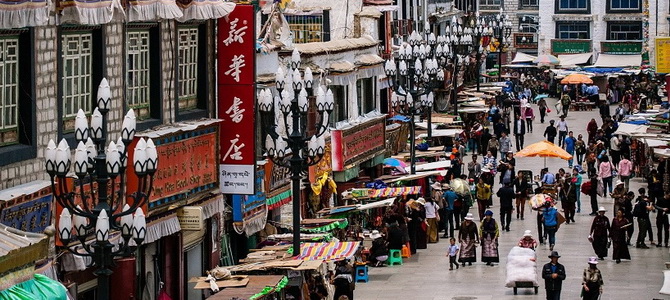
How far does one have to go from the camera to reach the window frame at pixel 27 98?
22.5 meters

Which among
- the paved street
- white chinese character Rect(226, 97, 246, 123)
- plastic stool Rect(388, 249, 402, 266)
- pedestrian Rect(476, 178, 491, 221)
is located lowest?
the paved street

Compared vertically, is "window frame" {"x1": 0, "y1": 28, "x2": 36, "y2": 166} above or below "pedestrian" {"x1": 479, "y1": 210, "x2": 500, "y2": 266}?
above

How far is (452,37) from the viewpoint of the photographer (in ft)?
195

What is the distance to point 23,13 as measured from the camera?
68.8ft

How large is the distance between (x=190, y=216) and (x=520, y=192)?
16.8 m

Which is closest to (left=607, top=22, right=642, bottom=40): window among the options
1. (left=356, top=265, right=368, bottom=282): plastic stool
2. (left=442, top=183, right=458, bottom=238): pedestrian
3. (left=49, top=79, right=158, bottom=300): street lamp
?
(left=442, top=183, right=458, bottom=238): pedestrian

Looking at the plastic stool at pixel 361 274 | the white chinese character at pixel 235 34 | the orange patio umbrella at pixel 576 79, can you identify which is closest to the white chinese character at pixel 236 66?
the white chinese character at pixel 235 34

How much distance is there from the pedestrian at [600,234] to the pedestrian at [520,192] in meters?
6.68

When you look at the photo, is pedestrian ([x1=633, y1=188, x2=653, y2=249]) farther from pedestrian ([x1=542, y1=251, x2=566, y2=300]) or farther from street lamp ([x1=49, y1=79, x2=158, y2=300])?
street lamp ([x1=49, y1=79, x2=158, y2=300])

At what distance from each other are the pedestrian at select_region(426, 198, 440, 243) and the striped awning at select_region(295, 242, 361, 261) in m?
9.42

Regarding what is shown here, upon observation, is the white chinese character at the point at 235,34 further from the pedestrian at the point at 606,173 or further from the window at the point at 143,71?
the pedestrian at the point at 606,173

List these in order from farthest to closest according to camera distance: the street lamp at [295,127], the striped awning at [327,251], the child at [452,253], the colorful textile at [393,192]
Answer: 1. the colorful textile at [393,192]
2. the child at [452,253]
3. the striped awning at [327,251]
4. the street lamp at [295,127]

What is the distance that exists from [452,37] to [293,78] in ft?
102

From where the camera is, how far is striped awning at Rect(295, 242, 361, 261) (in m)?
28.8
